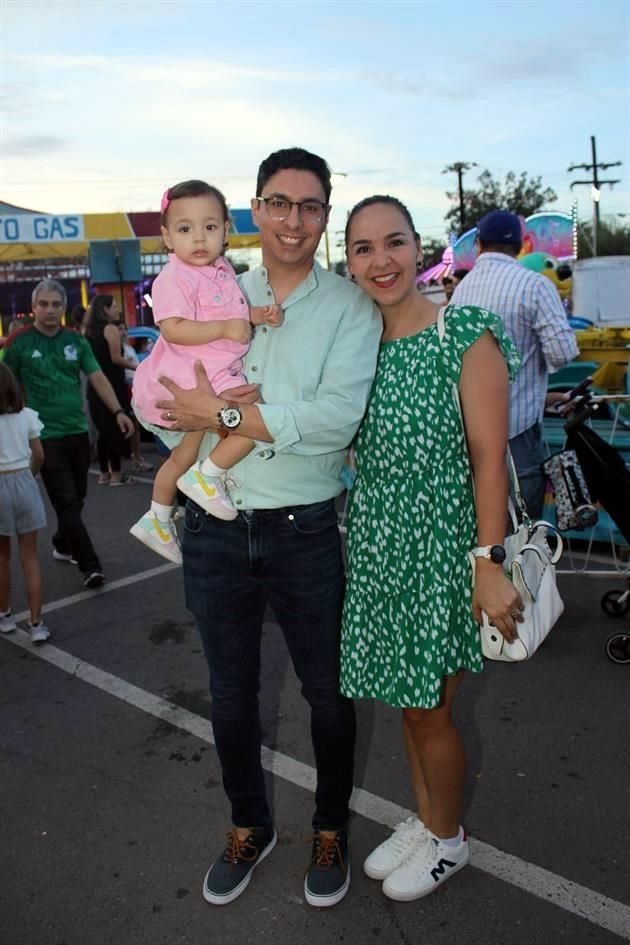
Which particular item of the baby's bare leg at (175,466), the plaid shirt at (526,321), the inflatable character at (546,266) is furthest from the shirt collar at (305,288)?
the inflatable character at (546,266)

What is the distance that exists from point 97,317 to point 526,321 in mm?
5736

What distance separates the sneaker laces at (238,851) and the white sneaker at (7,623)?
2727mm

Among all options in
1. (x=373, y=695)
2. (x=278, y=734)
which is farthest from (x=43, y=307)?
(x=373, y=695)

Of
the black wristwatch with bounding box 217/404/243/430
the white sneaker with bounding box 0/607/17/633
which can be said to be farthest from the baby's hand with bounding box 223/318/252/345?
the white sneaker with bounding box 0/607/17/633

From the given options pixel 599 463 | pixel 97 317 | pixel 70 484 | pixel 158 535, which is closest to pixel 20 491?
pixel 70 484

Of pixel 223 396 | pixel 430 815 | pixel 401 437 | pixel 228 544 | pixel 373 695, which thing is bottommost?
pixel 430 815

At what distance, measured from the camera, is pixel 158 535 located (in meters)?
2.60

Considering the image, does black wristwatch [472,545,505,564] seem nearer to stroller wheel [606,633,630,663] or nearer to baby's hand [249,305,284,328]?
baby's hand [249,305,284,328]

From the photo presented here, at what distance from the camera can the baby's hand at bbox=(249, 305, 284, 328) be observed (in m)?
2.23

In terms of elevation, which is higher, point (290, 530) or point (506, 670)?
point (290, 530)

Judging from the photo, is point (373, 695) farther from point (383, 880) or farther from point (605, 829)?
point (605, 829)

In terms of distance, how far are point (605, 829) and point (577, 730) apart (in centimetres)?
71

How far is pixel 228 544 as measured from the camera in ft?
7.66

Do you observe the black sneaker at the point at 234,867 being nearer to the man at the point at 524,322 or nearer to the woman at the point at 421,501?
the woman at the point at 421,501
